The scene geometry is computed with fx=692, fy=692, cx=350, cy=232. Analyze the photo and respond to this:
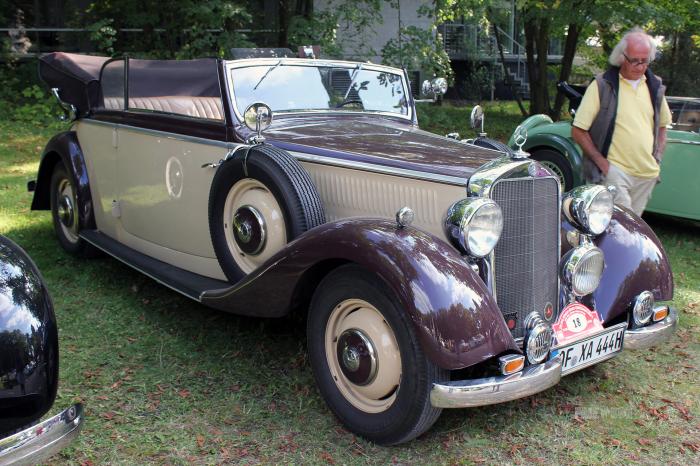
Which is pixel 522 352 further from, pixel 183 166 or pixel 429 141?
pixel 183 166

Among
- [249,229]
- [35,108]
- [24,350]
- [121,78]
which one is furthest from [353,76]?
[35,108]

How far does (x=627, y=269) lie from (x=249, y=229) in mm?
1970

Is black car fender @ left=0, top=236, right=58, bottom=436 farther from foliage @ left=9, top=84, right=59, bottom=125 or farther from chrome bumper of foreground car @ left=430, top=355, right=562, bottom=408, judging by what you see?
foliage @ left=9, top=84, right=59, bottom=125

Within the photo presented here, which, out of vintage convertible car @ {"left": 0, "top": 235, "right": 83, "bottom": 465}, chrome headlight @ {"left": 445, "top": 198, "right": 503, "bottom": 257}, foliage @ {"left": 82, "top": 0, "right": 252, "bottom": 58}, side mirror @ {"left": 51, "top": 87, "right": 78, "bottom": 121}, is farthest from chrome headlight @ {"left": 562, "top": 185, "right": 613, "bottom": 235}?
foliage @ {"left": 82, "top": 0, "right": 252, "bottom": 58}

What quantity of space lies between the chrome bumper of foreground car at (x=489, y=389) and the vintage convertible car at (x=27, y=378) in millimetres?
1309

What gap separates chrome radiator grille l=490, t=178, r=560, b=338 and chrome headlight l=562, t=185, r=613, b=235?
0.19 m

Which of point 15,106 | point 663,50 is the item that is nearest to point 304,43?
point 15,106

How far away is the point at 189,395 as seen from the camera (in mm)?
3438

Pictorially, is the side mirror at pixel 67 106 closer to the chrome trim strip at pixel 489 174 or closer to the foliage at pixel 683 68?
the chrome trim strip at pixel 489 174

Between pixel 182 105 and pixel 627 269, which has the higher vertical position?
pixel 182 105

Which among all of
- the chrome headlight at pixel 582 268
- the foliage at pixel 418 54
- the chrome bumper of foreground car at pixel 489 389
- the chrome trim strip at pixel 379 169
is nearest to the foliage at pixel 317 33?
the foliage at pixel 418 54

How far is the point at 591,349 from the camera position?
3129mm

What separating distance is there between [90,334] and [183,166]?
116 centimetres

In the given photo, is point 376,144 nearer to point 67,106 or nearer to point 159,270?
point 159,270
